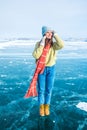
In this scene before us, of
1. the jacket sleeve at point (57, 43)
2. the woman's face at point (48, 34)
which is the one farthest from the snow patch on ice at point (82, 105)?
the woman's face at point (48, 34)

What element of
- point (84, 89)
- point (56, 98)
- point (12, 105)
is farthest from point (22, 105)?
point (84, 89)

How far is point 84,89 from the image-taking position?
6.15 m

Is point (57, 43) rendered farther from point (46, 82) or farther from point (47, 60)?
point (46, 82)

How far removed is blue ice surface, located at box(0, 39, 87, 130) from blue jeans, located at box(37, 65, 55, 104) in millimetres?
325

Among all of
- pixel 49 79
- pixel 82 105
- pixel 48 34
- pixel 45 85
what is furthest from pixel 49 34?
pixel 82 105

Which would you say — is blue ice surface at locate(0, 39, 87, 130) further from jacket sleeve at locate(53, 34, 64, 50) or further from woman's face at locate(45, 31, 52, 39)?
woman's face at locate(45, 31, 52, 39)

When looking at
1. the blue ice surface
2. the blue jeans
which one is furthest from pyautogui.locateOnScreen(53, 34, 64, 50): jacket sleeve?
the blue ice surface

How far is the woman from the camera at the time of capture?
161 inches

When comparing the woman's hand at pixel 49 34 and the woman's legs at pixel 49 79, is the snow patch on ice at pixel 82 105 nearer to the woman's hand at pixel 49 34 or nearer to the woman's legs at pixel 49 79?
the woman's legs at pixel 49 79

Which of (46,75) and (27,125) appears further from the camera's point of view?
(46,75)

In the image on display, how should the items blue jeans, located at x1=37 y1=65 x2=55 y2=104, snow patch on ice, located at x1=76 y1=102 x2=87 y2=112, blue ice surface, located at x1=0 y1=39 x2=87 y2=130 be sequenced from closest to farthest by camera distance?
blue ice surface, located at x1=0 y1=39 x2=87 y2=130 < blue jeans, located at x1=37 y1=65 x2=55 y2=104 < snow patch on ice, located at x1=76 y1=102 x2=87 y2=112

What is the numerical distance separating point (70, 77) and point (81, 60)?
3.09 m

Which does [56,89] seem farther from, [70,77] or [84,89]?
[70,77]

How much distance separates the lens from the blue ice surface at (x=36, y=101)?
4.04 metres
